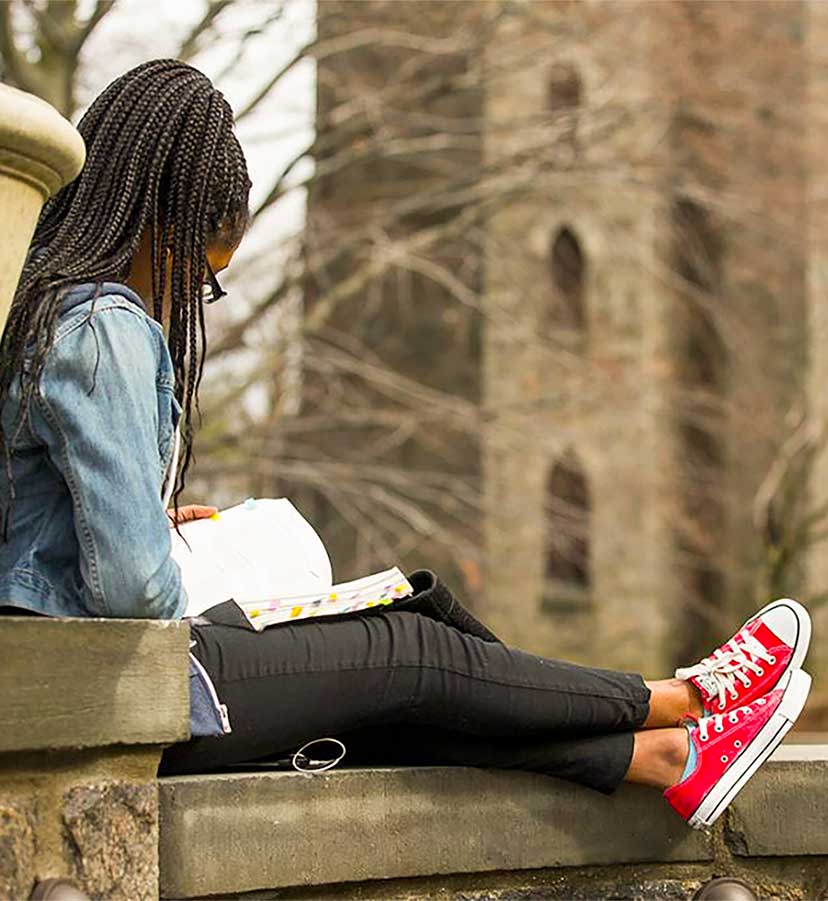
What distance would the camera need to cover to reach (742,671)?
3.30 m

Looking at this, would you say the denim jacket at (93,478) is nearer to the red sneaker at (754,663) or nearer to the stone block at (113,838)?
the stone block at (113,838)

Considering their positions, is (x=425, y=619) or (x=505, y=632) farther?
(x=505, y=632)

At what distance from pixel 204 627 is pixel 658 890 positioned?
104 centimetres

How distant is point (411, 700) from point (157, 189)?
3.18 feet

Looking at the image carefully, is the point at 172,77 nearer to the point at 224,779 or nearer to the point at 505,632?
the point at 224,779

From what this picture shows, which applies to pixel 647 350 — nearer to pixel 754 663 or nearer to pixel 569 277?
pixel 569 277

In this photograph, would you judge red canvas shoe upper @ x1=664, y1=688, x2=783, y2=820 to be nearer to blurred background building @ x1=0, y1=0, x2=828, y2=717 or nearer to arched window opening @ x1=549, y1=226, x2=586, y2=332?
blurred background building @ x1=0, y1=0, x2=828, y2=717

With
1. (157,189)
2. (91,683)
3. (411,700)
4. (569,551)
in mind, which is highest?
(157,189)

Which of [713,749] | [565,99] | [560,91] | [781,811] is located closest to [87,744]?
[713,749]

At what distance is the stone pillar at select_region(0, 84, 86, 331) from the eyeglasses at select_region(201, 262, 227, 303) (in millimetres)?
616

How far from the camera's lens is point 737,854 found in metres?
3.40

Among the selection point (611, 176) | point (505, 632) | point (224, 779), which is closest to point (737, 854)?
point (224, 779)

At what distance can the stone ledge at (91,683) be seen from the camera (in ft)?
8.16

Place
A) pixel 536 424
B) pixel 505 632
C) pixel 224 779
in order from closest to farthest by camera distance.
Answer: pixel 224 779
pixel 536 424
pixel 505 632
